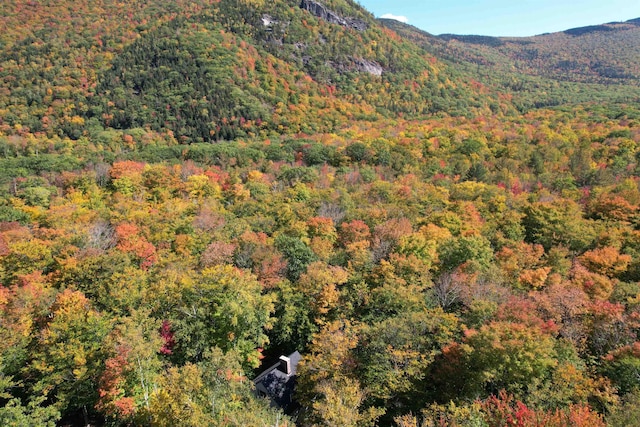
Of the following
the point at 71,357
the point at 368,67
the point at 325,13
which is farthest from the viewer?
the point at 325,13

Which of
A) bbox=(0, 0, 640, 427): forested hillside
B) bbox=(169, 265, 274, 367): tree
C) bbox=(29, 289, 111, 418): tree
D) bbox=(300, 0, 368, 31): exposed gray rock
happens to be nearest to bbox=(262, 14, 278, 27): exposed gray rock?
bbox=(300, 0, 368, 31): exposed gray rock

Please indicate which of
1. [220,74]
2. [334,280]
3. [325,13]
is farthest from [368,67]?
[334,280]

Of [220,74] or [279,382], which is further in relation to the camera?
[220,74]

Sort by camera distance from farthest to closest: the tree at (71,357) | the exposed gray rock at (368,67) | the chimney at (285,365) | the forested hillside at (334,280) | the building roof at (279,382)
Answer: the exposed gray rock at (368,67) < the chimney at (285,365) < the building roof at (279,382) < the tree at (71,357) < the forested hillside at (334,280)

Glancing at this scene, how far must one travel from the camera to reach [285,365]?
91.1ft

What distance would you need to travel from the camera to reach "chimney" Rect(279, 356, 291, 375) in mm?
27575

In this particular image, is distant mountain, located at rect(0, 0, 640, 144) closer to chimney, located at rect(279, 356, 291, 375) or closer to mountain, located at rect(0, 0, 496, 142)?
mountain, located at rect(0, 0, 496, 142)

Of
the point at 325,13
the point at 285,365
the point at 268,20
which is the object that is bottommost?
the point at 285,365

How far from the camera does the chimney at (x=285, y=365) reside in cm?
2758

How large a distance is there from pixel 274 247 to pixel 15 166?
63.0m

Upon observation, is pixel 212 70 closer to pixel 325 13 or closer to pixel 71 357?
pixel 325 13

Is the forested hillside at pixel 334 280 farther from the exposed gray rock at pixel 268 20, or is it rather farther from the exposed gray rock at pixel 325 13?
the exposed gray rock at pixel 325 13

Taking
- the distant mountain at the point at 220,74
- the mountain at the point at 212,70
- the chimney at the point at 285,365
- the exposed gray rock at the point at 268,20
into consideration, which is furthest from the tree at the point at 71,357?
the exposed gray rock at the point at 268,20

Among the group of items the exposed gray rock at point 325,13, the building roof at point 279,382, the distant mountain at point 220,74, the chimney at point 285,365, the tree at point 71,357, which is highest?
the exposed gray rock at point 325,13
